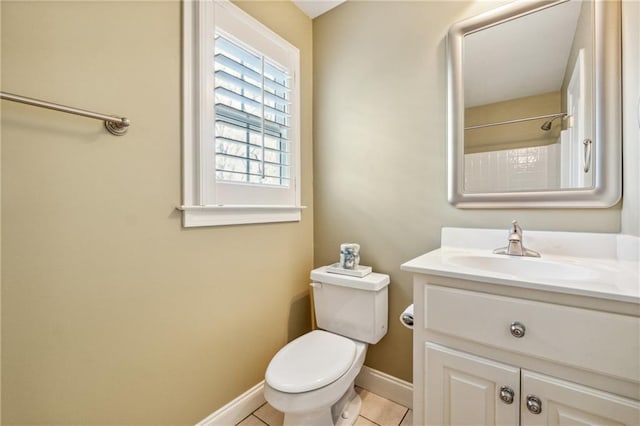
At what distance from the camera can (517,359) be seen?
0.81 meters

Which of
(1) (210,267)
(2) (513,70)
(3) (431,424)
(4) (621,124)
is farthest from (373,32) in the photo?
(3) (431,424)

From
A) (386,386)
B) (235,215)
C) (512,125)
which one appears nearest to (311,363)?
(386,386)

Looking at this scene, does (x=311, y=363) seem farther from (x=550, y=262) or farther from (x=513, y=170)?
(x=513, y=170)

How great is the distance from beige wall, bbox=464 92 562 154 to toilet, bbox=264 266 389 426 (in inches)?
32.2

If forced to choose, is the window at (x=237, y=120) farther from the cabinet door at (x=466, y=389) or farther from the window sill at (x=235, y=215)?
the cabinet door at (x=466, y=389)

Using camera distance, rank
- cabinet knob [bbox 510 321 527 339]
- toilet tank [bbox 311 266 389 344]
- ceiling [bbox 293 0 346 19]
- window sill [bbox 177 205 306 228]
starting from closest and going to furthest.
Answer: cabinet knob [bbox 510 321 527 339] < window sill [bbox 177 205 306 228] < toilet tank [bbox 311 266 389 344] < ceiling [bbox 293 0 346 19]

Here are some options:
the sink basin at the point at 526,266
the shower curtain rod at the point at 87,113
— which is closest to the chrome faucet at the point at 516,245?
the sink basin at the point at 526,266

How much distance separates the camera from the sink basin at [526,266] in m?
0.96

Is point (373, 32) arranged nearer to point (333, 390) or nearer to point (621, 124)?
point (621, 124)

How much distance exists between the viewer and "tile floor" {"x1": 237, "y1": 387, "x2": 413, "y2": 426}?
1390 mm

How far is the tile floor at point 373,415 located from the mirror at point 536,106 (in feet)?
3.61

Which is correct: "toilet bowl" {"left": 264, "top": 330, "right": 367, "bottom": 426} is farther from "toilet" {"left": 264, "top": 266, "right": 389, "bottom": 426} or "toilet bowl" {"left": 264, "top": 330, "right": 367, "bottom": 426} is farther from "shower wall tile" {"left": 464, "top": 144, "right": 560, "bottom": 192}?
"shower wall tile" {"left": 464, "top": 144, "right": 560, "bottom": 192}

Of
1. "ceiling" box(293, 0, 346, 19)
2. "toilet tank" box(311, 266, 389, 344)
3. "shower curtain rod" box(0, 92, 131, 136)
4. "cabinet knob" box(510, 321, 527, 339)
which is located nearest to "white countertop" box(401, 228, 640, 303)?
"cabinet knob" box(510, 321, 527, 339)

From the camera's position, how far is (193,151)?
1211 millimetres
